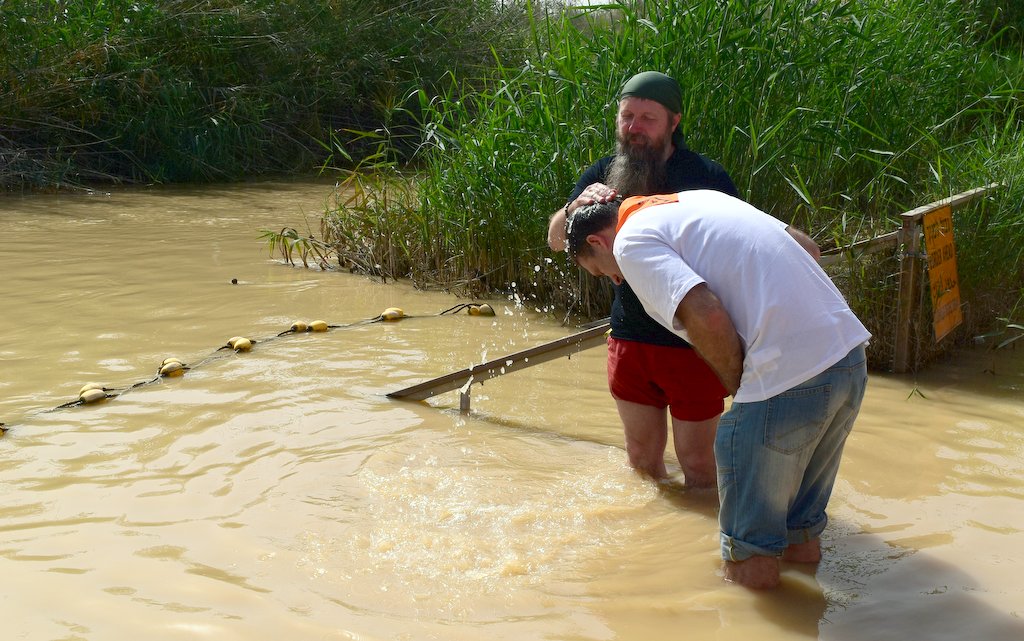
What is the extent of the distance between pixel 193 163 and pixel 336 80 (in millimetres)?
2584

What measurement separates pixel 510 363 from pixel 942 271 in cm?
216

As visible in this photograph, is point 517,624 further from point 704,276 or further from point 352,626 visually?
point 704,276

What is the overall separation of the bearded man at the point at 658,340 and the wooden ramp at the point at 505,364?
2.94ft

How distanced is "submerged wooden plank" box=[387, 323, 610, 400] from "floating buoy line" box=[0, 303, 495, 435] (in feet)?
3.98

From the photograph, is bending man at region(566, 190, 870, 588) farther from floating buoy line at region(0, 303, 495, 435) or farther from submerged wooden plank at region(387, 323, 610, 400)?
floating buoy line at region(0, 303, 495, 435)

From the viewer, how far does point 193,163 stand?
44.7ft

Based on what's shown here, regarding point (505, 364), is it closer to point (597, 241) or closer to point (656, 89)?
point (656, 89)

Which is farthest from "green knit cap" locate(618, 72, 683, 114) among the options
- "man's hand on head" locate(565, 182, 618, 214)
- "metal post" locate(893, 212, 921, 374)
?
"metal post" locate(893, 212, 921, 374)

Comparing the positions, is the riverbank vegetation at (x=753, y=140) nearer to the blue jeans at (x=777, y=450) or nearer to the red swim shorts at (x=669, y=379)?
the red swim shorts at (x=669, y=379)

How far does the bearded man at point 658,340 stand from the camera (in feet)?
12.0

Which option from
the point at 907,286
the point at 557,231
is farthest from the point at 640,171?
the point at 907,286

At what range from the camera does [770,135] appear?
534 cm

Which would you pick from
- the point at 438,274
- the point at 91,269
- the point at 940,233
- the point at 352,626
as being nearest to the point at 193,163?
the point at 91,269

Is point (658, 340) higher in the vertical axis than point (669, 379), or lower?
higher
